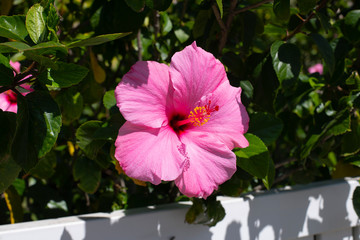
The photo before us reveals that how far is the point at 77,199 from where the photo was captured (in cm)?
172

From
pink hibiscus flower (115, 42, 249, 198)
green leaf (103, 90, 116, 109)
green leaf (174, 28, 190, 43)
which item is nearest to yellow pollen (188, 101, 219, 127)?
pink hibiscus flower (115, 42, 249, 198)

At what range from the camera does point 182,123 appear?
37.9 inches

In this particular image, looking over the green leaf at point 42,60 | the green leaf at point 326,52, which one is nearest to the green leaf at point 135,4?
the green leaf at point 42,60

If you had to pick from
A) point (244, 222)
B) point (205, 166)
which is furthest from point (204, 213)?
point (205, 166)

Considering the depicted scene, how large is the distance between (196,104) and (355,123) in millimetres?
695

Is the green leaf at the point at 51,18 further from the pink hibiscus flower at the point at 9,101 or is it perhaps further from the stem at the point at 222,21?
the stem at the point at 222,21

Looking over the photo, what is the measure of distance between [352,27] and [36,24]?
40.2 inches

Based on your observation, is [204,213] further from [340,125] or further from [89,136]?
[340,125]

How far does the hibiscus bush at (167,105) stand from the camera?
0.84 meters

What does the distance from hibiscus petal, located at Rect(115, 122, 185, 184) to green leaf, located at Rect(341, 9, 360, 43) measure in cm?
83

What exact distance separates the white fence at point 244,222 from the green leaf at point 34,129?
0.25 meters

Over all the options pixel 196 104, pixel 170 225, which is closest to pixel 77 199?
pixel 170 225

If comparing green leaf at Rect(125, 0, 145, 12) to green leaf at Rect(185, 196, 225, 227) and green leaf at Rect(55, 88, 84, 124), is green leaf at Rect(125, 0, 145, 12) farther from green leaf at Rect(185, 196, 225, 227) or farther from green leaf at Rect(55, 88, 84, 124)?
green leaf at Rect(185, 196, 225, 227)

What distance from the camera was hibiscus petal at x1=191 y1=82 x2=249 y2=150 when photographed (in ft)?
3.14
